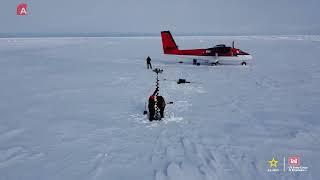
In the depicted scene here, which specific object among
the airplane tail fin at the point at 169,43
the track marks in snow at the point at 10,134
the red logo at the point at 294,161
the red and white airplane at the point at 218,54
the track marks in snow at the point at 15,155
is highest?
the airplane tail fin at the point at 169,43

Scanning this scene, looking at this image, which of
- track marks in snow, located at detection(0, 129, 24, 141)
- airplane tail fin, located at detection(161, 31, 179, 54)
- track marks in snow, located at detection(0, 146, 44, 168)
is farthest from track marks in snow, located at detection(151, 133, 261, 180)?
airplane tail fin, located at detection(161, 31, 179, 54)

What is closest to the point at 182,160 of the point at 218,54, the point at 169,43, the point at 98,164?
the point at 98,164

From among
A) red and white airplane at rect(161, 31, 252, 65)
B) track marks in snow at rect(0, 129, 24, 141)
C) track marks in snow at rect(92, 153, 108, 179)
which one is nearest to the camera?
track marks in snow at rect(92, 153, 108, 179)

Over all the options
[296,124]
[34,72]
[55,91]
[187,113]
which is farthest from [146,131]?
[34,72]

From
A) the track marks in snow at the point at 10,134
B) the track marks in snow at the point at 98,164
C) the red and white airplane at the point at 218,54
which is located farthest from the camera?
the red and white airplane at the point at 218,54

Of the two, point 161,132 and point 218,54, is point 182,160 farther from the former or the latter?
point 218,54

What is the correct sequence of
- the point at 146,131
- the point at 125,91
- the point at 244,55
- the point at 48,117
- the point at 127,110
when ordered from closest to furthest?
the point at 146,131 < the point at 48,117 < the point at 127,110 < the point at 125,91 < the point at 244,55

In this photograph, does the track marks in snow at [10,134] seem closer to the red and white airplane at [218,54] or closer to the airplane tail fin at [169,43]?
the red and white airplane at [218,54]

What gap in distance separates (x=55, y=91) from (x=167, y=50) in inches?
607

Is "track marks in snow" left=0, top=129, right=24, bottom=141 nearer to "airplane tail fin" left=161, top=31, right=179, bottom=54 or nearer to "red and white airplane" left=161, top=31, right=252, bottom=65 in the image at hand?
"red and white airplane" left=161, top=31, right=252, bottom=65

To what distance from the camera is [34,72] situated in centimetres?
2469

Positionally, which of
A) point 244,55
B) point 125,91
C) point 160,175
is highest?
point 244,55

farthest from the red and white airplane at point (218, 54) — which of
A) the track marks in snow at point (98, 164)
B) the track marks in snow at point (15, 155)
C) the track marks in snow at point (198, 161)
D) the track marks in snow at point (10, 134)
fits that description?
the track marks in snow at point (15, 155)

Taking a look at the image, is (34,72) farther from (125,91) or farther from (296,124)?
(296,124)
